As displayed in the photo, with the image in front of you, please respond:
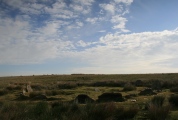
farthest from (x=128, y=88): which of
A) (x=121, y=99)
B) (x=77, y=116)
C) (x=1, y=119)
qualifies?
(x=1, y=119)

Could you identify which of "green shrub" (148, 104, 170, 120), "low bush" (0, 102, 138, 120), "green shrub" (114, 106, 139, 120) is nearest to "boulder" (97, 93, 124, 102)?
"low bush" (0, 102, 138, 120)

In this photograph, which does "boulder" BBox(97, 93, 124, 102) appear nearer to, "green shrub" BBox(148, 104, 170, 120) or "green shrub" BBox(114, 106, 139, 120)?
"green shrub" BBox(114, 106, 139, 120)

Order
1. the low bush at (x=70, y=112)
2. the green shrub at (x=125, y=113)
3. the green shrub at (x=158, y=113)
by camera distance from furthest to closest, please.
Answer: the green shrub at (x=125, y=113) < the green shrub at (x=158, y=113) < the low bush at (x=70, y=112)

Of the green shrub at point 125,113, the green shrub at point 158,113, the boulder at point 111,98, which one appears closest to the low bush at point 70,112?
the green shrub at point 125,113

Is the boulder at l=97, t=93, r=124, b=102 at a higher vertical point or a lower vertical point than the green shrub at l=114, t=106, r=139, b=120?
higher

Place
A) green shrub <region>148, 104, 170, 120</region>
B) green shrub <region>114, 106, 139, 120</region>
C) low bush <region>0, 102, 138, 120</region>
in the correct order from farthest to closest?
green shrub <region>114, 106, 139, 120</region> → green shrub <region>148, 104, 170, 120</region> → low bush <region>0, 102, 138, 120</region>

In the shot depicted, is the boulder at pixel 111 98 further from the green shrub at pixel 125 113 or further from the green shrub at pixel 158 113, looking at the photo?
the green shrub at pixel 158 113

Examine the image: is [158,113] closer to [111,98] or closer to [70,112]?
[70,112]

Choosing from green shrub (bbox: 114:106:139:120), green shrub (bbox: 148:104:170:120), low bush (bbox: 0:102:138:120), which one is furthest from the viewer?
green shrub (bbox: 114:106:139:120)

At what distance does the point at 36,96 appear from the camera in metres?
29.9

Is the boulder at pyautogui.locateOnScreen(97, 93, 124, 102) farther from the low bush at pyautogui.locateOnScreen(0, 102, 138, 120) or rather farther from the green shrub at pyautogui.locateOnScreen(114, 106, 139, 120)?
the green shrub at pyautogui.locateOnScreen(114, 106, 139, 120)

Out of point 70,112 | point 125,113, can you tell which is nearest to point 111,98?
point 125,113

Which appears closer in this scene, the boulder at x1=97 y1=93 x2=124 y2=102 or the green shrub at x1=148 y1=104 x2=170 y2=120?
Result: the green shrub at x1=148 y1=104 x2=170 y2=120

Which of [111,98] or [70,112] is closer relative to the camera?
[70,112]
